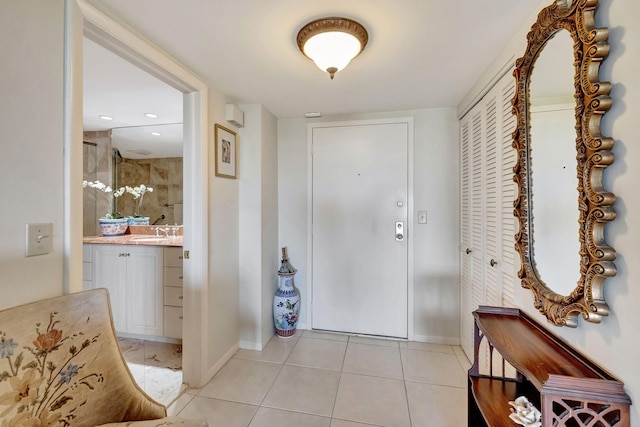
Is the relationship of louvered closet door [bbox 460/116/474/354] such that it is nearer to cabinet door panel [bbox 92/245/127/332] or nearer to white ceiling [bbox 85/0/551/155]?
white ceiling [bbox 85/0/551/155]

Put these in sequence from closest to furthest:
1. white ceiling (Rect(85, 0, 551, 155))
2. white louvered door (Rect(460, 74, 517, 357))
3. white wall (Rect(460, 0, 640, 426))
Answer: white wall (Rect(460, 0, 640, 426)), white ceiling (Rect(85, 0, 551, 155)), white louvered door (Rect(460, 74, 517, 357))

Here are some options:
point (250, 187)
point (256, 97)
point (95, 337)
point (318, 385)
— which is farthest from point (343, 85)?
point (318, 385)

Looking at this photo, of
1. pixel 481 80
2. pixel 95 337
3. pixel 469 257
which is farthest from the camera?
pixel 469 257

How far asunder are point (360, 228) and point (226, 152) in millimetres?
1346

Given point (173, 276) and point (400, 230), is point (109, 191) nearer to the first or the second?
point (173, 276)

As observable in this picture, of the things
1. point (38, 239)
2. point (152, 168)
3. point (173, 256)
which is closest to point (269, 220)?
point (173, 256)

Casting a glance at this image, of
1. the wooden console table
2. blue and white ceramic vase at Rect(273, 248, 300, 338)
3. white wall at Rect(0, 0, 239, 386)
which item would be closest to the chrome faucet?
blue and white ceramic vase at Rect(273, 248, 300, 338)

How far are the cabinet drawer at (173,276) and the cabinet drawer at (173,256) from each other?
0.04m

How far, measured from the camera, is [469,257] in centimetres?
211

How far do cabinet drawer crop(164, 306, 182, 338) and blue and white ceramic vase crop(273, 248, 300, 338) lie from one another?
81 centimetres

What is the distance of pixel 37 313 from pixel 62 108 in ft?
2.41

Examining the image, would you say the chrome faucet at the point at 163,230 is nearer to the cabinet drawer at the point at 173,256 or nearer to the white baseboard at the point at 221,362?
the cabinet drawer at the point at 173,256

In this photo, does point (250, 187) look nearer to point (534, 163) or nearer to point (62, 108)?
point (62, 108)

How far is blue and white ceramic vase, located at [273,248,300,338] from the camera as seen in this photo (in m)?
2.49
